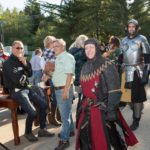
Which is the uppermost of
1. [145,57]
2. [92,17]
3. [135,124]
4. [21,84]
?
[92,17]

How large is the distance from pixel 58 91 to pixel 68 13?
31.0 m

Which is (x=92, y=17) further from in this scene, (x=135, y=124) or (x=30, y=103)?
(x=30, y=103)

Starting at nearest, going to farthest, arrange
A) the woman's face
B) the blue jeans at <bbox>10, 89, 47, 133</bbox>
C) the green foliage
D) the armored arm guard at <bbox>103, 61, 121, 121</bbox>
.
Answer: the armored arm guard at <bbox>103, 61, 121, 121</bbox> → the woman's face → the blue jeans at <bbox>10, 89, 47, 133</bbox> → the green foliage

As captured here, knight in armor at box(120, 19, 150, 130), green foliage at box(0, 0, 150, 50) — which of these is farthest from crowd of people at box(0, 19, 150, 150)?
green foliage at box(0, 0, 150, 50)

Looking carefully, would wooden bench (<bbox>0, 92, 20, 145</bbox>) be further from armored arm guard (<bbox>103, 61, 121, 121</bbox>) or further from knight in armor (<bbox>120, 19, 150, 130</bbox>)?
armored arm guard (<bbox>103, 61, 121, 121</bbox>)

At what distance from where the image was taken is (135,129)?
7.45m

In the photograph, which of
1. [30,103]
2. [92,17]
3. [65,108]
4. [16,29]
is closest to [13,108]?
[30,103]

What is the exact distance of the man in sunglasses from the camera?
6812 mm

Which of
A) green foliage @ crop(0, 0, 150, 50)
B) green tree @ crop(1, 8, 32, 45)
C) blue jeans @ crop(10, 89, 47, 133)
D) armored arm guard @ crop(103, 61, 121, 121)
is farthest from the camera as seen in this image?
green tree @ crop(1, 8, 32, 45)

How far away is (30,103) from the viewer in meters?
6.89

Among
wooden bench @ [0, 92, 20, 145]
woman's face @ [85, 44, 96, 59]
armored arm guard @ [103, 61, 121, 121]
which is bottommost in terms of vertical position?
wooden bench @ [0, 92, 20, 145]

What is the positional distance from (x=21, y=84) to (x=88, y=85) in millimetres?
2266

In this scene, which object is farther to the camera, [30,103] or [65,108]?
[30,103]

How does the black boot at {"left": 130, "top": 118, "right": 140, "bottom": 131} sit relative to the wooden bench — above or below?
below
